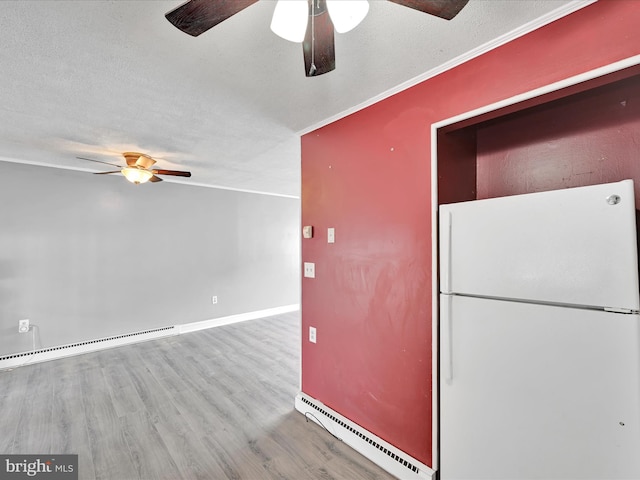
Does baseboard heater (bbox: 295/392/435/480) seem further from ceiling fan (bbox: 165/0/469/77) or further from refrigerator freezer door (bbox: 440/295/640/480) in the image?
ceiling fan (bbox: 165/0/469/77)

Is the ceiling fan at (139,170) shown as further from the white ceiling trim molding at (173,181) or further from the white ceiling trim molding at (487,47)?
the white ceiling trim molding at (487,47)

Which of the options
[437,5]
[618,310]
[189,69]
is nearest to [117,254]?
[189,69]

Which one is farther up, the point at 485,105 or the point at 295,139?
the point at 295,139

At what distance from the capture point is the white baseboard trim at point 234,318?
4656 millimetres

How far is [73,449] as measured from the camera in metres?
1.98

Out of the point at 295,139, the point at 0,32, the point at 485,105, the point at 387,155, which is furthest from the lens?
the point at 295,139

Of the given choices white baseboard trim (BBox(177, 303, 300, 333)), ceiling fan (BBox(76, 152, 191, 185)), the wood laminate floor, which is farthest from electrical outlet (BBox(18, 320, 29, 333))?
ceiling fan (BBox(76, 152, 191, 185))

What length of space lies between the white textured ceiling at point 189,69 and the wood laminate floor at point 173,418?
2.40 meters

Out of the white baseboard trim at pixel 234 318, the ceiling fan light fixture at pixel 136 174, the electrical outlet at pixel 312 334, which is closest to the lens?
the electrical outlet at pixel 312 334

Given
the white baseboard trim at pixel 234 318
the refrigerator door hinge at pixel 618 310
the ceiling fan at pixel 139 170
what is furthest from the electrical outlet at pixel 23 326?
the refrigerator door hinge at pixel 618 310

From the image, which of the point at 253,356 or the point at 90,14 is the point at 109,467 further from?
the point at 90,14

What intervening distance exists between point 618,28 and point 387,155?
110 cm

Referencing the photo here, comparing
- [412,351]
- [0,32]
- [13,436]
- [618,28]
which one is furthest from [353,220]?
[13,436]

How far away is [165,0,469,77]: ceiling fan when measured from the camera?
91 cm
